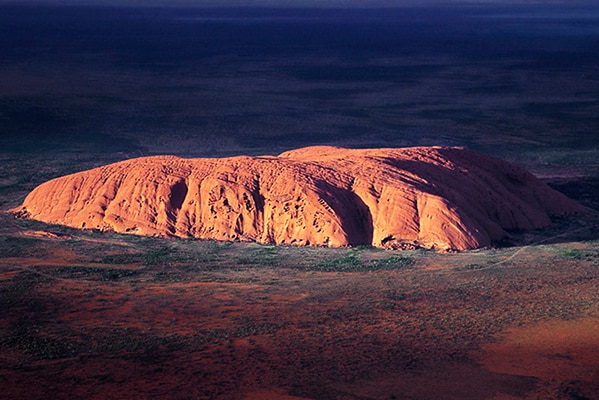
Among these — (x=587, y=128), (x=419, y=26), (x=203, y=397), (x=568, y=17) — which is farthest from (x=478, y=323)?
(x=568, y=17)

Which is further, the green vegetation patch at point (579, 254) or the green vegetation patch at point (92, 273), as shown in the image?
the green vegetation patch at point (579, 254)

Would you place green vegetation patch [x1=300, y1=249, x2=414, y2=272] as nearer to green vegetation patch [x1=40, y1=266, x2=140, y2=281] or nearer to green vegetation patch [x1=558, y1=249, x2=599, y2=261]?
green vegetation patch [x1=558, y1=249, x2=599, y2=261]

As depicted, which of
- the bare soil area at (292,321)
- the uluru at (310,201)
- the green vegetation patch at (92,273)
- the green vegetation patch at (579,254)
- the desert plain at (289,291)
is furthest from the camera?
the uluru at (310,201)

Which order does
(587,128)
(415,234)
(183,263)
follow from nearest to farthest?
1. (183,263)
2. (415,234)
3. (587,128)

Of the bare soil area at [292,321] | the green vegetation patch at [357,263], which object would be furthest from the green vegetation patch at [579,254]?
the green vegetation patch at [357,263]

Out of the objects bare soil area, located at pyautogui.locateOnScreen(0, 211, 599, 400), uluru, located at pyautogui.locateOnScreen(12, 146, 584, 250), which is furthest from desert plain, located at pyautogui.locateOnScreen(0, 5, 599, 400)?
uluru, located at pyautogui.locateOnScreen(12, 146, 584, 250)

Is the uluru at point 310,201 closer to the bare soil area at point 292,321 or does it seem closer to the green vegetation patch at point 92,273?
the bare soil area at point 292,321

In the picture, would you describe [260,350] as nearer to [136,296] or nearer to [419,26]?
[136,296]

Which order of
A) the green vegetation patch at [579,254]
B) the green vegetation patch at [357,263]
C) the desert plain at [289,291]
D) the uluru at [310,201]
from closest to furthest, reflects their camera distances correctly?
the desert plain at [289,291] → the green vegetation patch at [357,263] → the green vegetation patch at [579,254] → the uluru at [310,201]
